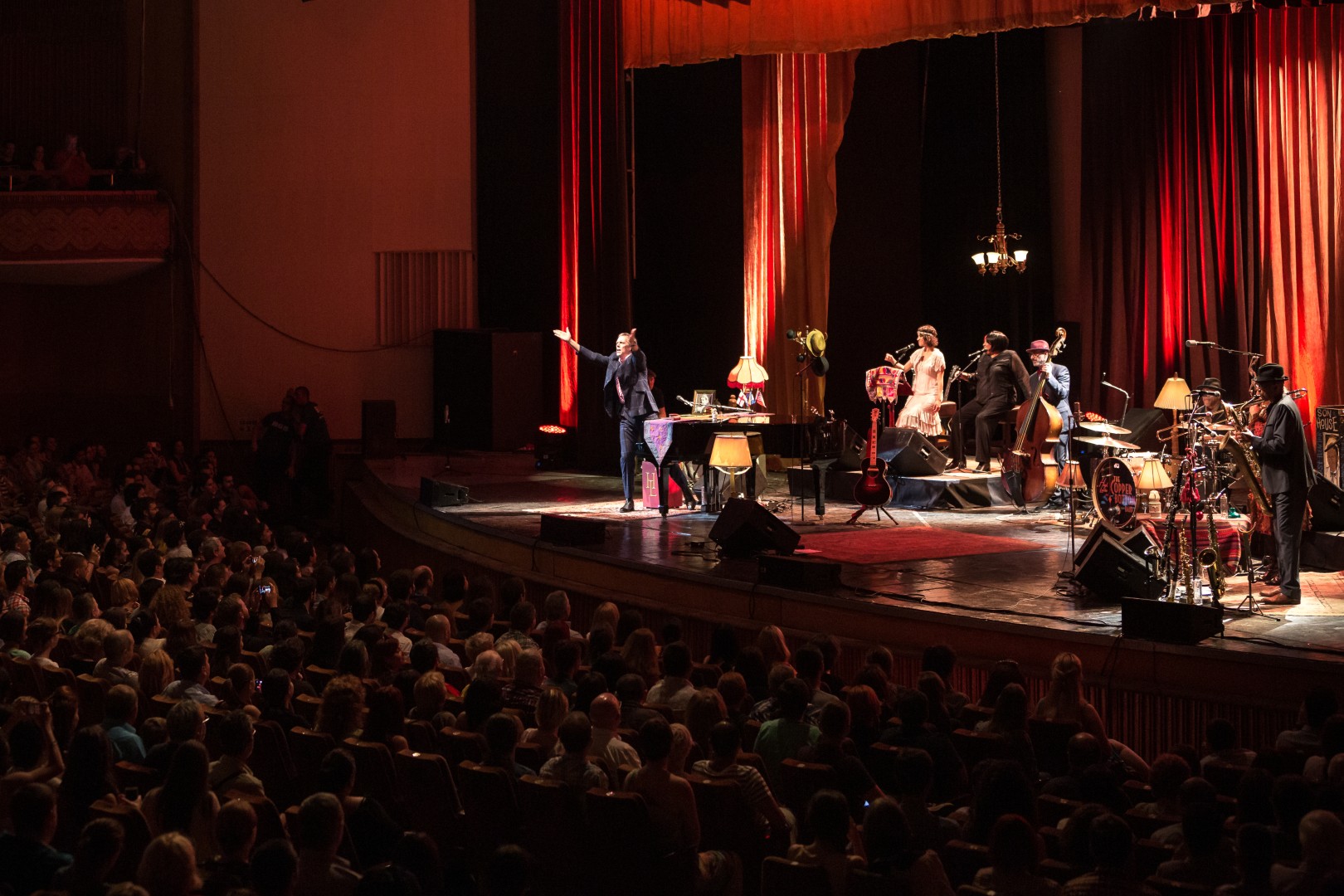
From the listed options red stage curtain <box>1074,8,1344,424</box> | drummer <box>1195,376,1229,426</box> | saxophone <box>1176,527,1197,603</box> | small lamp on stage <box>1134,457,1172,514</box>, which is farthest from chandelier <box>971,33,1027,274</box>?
saxophone <box>1176,527,1197,603</box>

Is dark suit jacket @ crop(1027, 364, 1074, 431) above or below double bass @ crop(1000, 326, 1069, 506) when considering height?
above

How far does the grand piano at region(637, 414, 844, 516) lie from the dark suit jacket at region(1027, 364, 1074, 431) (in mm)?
1778

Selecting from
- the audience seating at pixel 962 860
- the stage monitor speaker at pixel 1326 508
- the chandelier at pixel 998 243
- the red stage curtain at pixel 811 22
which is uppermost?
the red stage curtain at pixel 811 22

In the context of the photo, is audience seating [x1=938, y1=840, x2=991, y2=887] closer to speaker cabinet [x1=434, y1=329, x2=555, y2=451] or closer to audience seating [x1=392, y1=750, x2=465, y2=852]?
audience seating [x1=392, y1=750, x2=465, y2=852]

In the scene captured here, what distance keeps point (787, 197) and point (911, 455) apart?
4019 mm

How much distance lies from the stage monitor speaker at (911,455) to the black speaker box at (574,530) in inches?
132

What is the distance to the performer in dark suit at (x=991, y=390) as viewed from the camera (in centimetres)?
1229

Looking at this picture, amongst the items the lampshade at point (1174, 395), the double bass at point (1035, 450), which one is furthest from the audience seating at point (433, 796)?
the lampshade at point (1174, 395)

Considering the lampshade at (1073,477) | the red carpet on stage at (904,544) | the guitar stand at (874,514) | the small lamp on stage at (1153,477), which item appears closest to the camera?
the small lamp on stage at (1153,477)

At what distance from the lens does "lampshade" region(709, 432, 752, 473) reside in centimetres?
1100

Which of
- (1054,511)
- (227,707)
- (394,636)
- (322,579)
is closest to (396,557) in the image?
(322,579)

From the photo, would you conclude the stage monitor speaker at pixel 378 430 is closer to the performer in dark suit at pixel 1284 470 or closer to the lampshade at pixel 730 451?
the lampshade at pixel 730 451

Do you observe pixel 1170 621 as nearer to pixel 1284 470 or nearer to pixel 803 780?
pixel 1284 470

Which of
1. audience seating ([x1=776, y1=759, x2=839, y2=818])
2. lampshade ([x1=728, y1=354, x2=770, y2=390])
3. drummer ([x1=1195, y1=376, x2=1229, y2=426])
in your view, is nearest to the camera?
audience seating ([x1=776, y1=759, x2=839, y2=818])
